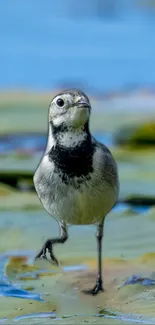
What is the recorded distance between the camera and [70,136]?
4062 millimetres

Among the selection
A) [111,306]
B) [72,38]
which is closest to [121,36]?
[72,38]

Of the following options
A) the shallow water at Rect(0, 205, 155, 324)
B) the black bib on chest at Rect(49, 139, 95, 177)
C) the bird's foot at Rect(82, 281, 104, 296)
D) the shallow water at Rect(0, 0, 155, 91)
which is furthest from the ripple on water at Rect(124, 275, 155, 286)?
the shallow water at Rect(0, 0, 155, 91)

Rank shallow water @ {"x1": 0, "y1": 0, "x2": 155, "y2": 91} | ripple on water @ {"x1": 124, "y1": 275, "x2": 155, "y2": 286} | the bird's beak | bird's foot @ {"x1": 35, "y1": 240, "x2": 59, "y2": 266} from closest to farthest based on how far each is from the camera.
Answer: the bird's beak < bird's foot @ {"x1": 35, "y1": 240, "x2": 59, "y2": 266} < ripple on water @ {"x1": 124, "y1": 275, "x2": 155, "y2": 286} < shallow water @ {"x1": 0, "y1": 0, "x2": 155, "y2": 91}

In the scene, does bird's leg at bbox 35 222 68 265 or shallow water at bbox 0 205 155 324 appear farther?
bird's leg at bbox 35 222 68 265

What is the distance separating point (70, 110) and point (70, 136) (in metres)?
0.10

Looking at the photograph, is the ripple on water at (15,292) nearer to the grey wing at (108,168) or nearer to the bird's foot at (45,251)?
the bird's foot at (45,251)

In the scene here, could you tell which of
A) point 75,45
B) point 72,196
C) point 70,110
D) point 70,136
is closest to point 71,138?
point 70,136

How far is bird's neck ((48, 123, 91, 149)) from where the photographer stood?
403cm

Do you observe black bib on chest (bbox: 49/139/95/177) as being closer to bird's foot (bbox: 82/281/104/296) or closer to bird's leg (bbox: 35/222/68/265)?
bird's leg (bbox: 35/222/68/265)

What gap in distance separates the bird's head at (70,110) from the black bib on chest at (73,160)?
0.10 meters

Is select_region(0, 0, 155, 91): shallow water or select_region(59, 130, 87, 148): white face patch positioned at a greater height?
select_region(59, 130, 87, 148): white face patch

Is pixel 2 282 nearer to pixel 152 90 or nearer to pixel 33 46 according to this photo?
pixel 152 90

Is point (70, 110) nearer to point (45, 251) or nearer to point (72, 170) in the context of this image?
point (72, 170)

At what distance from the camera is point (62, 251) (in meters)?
4.81
